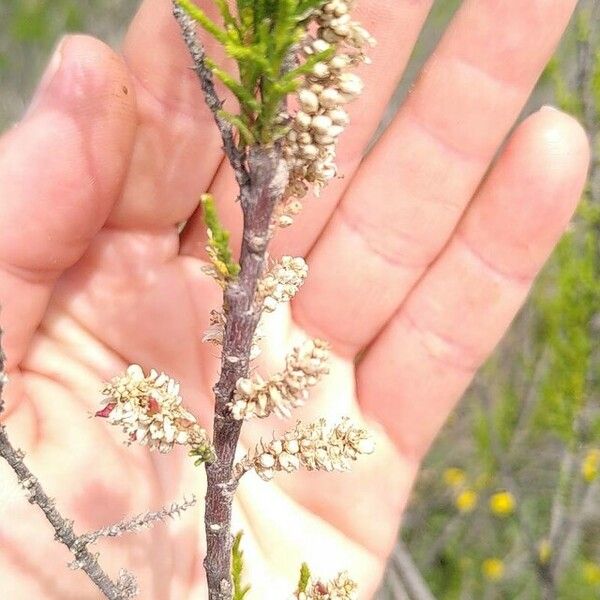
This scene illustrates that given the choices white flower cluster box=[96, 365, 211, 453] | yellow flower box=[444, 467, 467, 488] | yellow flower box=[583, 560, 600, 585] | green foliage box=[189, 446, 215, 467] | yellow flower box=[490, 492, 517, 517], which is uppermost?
white flower cluster box=[96, 365, 211, 453]

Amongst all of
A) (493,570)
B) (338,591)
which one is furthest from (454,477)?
(338,591)

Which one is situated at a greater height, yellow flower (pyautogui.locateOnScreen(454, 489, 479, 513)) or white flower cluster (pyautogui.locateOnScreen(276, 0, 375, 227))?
white flower cluster (pyautogui.locateOnScreen(276, 0, 375, 227))

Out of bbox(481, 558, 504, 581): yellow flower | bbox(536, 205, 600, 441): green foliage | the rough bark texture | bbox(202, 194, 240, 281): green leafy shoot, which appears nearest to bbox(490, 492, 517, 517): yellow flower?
bbox(481, 558, 504, 581): yellow flower

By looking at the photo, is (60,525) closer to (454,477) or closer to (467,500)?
(467,500)

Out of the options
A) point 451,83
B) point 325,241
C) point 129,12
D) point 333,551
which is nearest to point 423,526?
point 333,551

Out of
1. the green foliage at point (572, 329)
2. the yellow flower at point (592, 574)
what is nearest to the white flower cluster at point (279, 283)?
the green foliage at point (572, 329)

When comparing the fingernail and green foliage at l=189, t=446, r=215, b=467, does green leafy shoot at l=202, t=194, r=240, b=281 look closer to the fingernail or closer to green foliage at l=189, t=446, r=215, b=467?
green foliage at l=189, t=446, r=215, b=467

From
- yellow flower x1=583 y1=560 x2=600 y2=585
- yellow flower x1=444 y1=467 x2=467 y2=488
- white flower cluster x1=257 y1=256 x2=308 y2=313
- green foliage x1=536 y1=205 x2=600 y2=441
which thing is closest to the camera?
white flower cluster x1=257 y1=256 x2=308 y2=313
